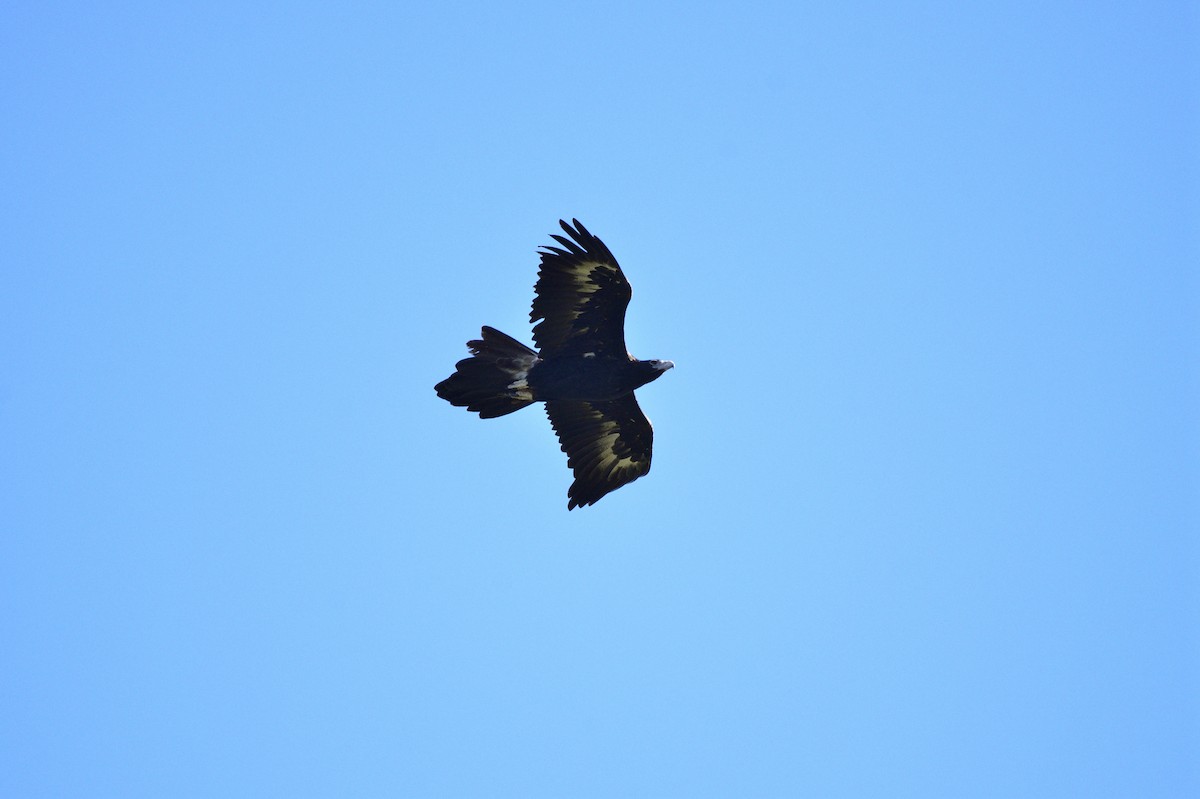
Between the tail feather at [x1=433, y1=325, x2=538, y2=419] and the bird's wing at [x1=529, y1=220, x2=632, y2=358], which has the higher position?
the bird's wing at [x1=529, y1=220, x2=632, y2=358]

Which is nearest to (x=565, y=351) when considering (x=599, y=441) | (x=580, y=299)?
(x=580, y=299)

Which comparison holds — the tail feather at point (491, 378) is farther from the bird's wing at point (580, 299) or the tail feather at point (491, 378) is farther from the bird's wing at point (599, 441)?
the bird's wing at point (599, 441)

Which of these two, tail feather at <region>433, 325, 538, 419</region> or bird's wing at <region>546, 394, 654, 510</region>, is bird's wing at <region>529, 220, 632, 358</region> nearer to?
tail feather at <region>433, 325, 538, 419</region>

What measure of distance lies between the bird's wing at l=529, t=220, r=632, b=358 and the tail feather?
36 cm

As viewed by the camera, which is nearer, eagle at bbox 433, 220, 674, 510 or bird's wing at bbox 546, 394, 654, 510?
eagle at bbox 433, 220, 674, 510

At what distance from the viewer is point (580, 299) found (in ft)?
47.9

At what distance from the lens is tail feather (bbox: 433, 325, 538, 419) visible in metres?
14.5

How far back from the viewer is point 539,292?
47.7ft

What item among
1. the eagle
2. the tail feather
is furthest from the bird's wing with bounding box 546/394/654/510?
the tail feather

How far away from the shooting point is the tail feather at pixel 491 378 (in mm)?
14461

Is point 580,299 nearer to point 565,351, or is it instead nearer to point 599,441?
point 565,351

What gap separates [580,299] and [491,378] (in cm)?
131

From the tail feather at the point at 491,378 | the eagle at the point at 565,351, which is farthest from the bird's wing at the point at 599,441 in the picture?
the tail feather at the point at 491,378

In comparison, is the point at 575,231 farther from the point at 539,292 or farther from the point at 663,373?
the point at 663,373
